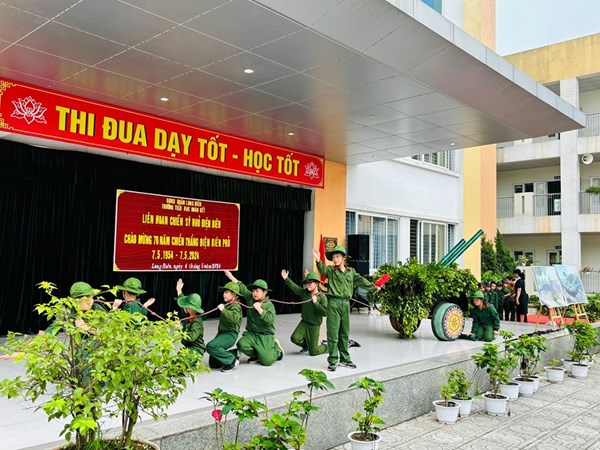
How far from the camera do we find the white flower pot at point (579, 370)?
6.99 meters

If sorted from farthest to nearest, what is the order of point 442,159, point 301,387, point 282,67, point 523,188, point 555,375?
point 523,188 → point 442,159 → point 555,375 → point 282,67 → point 301,387

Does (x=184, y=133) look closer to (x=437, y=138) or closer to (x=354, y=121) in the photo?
(x=354, y=121)

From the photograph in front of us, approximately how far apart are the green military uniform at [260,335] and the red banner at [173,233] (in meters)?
3.29

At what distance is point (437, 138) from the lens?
9.63 metres

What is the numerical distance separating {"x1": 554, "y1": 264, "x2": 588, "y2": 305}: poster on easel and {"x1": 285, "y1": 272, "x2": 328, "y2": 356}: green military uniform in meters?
5.51

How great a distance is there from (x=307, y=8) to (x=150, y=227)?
5073 millimetres

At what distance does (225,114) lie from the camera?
26.5 feet

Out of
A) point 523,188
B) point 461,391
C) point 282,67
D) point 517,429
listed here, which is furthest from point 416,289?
point 523,188

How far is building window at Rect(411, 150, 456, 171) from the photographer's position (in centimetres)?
1448

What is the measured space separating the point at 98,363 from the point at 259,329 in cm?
366

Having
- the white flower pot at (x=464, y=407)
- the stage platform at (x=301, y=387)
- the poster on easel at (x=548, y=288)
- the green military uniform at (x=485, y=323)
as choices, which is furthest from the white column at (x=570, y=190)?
the white flower pot at (x=464, y=407)

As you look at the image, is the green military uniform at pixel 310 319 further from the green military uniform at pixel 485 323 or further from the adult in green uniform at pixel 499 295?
the adult in green uniform at pixel 499 295

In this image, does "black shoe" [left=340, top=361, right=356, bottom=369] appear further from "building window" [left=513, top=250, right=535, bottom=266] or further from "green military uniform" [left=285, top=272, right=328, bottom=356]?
"building window" [left=513, top=250, right=535, bottom=266]

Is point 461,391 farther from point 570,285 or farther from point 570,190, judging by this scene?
point 570,190
